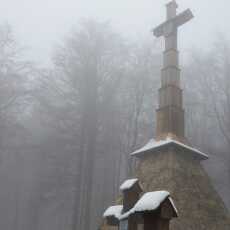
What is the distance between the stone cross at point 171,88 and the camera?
1512 cm

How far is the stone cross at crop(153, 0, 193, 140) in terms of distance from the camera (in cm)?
1512

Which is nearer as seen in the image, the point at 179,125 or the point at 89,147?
the point at 179,125

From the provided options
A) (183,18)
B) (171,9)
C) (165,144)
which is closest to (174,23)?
(183,18)

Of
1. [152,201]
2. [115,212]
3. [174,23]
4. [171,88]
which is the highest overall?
[174,23]

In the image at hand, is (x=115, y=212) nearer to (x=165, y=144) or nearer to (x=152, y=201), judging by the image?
(x=152, y=201)

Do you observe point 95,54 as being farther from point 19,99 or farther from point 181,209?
point 181,209

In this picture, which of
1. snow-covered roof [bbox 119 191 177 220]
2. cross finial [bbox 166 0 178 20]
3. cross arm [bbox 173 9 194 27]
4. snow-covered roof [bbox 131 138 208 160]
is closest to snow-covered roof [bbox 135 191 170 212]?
snow-covered roof [bbox 119 191 177 220]

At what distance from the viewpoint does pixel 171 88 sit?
611 inches

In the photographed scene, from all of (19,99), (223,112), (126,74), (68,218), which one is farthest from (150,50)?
(68,218)

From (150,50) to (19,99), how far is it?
848cm

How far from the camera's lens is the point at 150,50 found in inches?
943

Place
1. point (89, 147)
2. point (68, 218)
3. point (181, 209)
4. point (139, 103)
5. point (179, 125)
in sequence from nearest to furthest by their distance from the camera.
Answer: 1. point (181, 209)
2. point (179, 125)
3. point (89, 147)
4. point (139, 103)
5. point (68, 218)

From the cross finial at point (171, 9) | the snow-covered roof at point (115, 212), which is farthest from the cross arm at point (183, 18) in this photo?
the snow-covered roof at point (115, 212)

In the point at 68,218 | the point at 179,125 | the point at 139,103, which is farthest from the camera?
the point at 68,218
